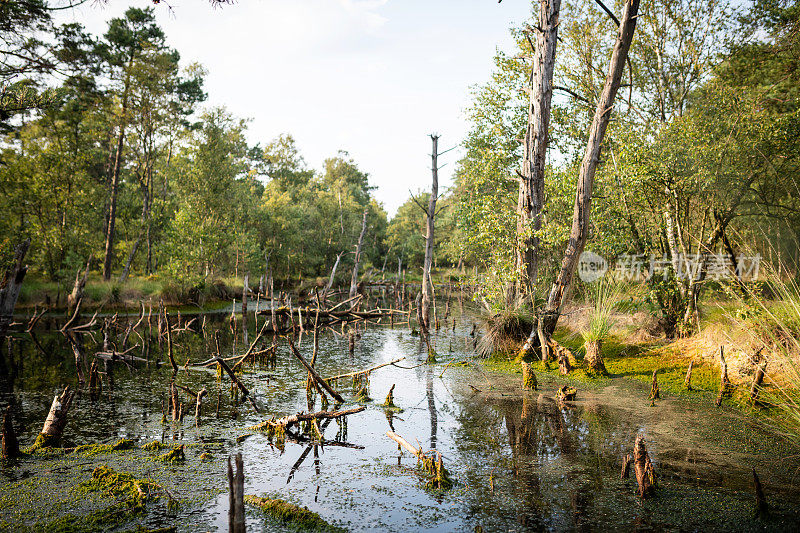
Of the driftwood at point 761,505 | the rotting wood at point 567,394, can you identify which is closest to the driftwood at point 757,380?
the rotting wood at point 567,394

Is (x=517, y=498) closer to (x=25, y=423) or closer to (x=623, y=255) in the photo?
(x=25, y=423)

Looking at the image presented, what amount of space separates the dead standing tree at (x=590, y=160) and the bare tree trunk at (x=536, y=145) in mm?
673

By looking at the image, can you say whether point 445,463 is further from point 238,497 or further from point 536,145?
point 536,145

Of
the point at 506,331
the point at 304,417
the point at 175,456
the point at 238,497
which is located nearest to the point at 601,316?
the point at 506,331

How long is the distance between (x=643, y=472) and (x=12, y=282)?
37.8 feet

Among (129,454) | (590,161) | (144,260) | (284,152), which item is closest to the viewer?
(129,454)

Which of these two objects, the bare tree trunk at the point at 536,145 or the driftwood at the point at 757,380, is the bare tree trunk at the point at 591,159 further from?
the driftwood at the point at 757,380

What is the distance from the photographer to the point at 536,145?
9.41 m

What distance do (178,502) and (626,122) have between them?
12185 mm

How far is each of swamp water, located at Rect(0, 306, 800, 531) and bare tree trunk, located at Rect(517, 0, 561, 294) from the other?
7.98 ft

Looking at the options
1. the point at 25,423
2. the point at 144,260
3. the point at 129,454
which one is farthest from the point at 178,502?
the point at 144,260

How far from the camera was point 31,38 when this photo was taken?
482 inches

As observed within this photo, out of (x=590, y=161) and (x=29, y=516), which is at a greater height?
(x=590, y=161)

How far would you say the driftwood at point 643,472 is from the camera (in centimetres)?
383
